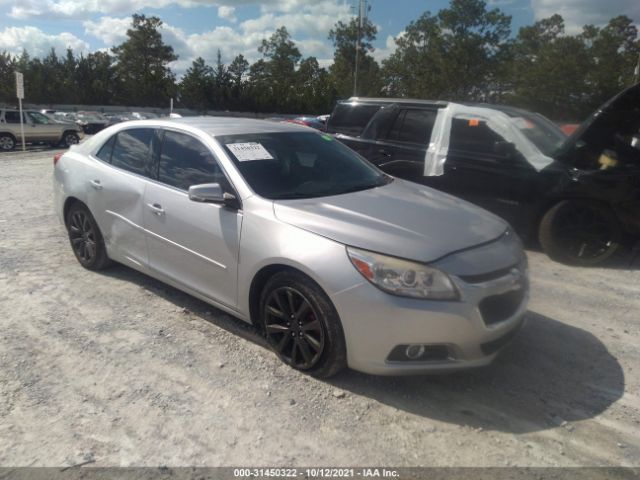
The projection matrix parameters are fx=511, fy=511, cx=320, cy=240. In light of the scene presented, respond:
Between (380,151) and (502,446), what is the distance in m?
4.89

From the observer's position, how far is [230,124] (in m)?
4.29

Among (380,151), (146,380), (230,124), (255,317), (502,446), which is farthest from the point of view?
(380,151)

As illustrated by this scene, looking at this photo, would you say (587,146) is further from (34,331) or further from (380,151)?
(34,331)

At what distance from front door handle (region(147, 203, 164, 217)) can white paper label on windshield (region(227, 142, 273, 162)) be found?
723 mm

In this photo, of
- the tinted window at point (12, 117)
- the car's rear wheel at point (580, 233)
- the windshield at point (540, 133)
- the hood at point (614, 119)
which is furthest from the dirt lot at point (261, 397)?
the tinted window at point (12, 117)

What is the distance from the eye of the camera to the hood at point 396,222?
2.91 meters

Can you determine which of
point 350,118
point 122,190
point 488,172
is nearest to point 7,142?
point 350,118

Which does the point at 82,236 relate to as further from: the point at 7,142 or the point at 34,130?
the point at 34,130

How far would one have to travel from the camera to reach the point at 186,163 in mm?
3928

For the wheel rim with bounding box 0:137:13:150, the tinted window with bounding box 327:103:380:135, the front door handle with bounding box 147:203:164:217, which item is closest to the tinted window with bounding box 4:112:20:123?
the wheel rim with bounding box 0:137:13:150

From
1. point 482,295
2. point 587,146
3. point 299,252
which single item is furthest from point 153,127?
point 587,146

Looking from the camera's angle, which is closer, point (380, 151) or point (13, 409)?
point (13, 409)

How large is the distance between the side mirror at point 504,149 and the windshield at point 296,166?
88.7 inches

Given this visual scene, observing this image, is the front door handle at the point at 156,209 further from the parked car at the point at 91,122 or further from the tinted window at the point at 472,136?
the parked car at the point at 91,122
